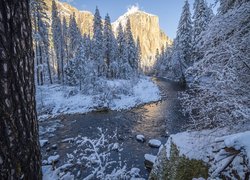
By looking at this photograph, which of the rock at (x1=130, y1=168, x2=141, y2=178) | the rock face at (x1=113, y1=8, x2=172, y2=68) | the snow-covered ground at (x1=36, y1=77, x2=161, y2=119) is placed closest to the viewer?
the rock at (x1=130, y1=168, x2=141, y2=178)

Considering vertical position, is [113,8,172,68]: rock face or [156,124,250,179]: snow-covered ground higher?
[113,8,172,68]: rock face

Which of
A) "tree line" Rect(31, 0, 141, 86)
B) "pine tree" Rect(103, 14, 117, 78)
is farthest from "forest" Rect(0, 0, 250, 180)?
"pine tree" Rect(103, 14, 117, 78)

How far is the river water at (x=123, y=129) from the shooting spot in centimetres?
1002

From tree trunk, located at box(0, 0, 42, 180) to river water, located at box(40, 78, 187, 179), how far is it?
24.9 feet

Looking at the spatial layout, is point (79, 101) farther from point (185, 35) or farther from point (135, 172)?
point (185, 35)

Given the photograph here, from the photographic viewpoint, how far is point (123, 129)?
14070 millimetres

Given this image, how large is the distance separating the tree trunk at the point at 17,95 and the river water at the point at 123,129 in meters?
7.59

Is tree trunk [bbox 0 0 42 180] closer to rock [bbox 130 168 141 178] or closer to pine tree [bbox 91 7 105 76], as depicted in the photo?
rock [bbox 130 168 141 178]

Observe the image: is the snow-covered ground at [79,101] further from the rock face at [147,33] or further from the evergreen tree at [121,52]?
the rock face at [147,33]

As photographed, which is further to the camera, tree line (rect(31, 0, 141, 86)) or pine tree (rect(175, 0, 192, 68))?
pine tree (rect(175, 0, 192, 68))

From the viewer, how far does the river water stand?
10.0m

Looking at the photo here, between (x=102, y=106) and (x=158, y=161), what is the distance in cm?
1566

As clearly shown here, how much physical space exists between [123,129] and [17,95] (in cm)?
1322

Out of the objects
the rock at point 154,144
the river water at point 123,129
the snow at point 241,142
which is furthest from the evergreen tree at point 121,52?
the snow at point 241,142
